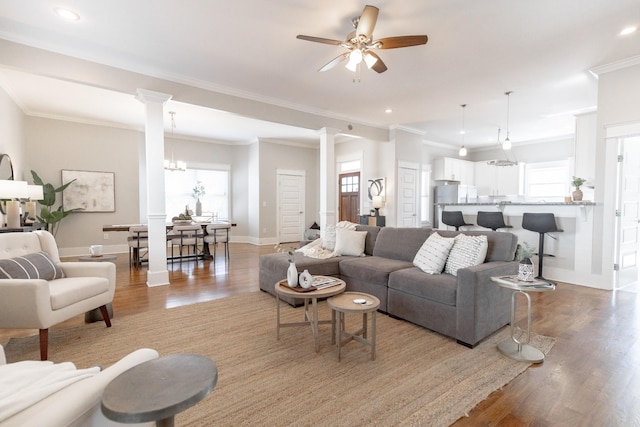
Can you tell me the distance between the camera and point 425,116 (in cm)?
630

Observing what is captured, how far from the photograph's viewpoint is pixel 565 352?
2.38m

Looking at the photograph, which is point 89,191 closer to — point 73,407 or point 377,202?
point 377,202

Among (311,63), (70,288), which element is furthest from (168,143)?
(70,288)

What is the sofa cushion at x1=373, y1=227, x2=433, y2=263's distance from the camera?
355 centimetres

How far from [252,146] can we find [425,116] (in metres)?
4.62

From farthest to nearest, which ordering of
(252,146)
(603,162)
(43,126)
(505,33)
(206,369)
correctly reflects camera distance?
1. (252,146)
2. (43,126)
3. (603,162)
4. (505,33)
5. (206,369)

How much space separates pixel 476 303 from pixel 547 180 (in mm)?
7805

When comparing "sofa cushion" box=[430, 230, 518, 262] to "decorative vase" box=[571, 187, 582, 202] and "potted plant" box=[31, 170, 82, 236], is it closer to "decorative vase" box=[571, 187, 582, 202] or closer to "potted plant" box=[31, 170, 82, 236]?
"decorative vase" box=[571, 187, 582, 202]

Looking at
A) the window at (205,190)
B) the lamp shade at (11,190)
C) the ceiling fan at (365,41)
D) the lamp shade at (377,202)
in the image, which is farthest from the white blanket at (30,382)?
the window at (205,190)

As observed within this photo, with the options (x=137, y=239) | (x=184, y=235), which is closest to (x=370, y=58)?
(x=184, y=235)

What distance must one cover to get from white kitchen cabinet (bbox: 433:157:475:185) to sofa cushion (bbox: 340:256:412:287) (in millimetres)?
5852

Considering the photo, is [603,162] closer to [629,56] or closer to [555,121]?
[629,56]

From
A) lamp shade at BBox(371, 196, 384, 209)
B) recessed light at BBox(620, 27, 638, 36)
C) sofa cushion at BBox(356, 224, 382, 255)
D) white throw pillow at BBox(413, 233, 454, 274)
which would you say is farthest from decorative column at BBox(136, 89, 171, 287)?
recessed light at BBox(620, 27, 638, 36)

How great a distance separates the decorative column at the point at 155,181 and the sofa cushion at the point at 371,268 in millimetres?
2592
